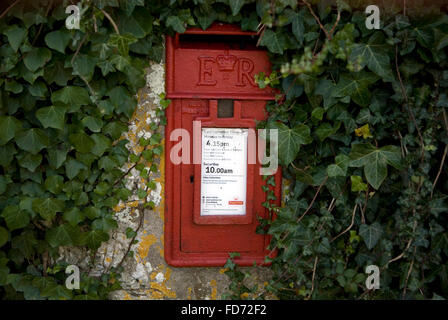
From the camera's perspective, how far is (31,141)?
1820 millimetres

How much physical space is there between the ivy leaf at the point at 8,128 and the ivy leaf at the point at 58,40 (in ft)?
1.28

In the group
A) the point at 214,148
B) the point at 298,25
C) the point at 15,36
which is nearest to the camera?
the point at 15,36

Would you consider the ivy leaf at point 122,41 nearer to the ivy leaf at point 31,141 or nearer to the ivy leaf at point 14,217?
the ivy leaf at point 31,141

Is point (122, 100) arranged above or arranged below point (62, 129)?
above

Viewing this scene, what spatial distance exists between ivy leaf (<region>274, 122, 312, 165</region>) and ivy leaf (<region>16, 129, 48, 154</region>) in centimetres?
113

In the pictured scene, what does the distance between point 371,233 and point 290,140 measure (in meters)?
0.60

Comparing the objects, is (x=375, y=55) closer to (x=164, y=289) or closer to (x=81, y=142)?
(x=81, y=142)

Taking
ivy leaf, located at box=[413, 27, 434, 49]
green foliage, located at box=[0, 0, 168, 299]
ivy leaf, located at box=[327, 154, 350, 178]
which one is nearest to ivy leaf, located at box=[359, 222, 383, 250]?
ivy leaf, located at box=[327, 154, 350, 178]

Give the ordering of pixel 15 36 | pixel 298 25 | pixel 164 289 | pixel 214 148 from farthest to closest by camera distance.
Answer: pixel 164 289, pixel 214 148, pixel 298 25, pixel 15 36

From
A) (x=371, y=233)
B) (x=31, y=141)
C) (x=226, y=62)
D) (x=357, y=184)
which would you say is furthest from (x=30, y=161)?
(x=371, y=233)

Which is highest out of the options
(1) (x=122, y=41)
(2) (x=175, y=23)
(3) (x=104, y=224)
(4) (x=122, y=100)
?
(2) (x=175, y=23)

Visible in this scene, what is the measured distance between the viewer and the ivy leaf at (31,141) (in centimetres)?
182

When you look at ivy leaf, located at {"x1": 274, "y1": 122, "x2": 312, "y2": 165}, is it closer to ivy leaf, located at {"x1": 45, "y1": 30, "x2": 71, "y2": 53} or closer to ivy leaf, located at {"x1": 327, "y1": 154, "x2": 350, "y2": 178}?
ivy leaf, located at {"x1": 327, "y1": 154, "x2": 350, "y2": 178}
